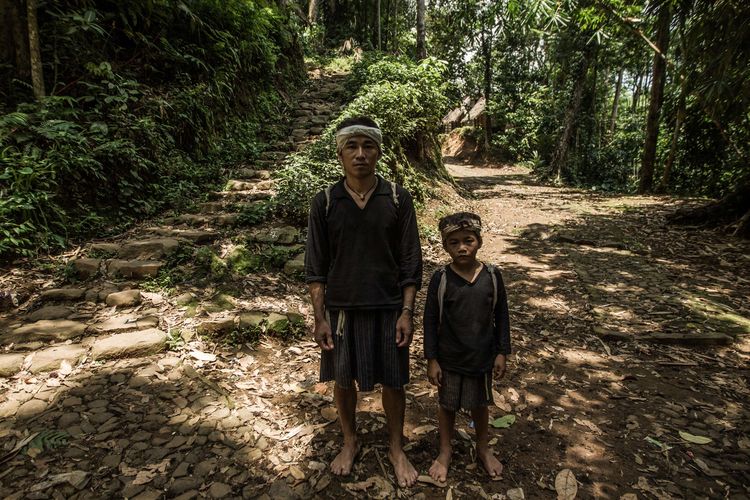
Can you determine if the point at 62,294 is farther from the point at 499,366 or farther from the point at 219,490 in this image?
the point at 499,366

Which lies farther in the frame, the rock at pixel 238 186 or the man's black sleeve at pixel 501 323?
the rock at pixel 238 186

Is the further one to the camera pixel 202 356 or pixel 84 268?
Answer: pixel 84 268

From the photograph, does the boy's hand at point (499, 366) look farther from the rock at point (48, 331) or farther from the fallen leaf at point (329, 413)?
the rock at point (48, 331)

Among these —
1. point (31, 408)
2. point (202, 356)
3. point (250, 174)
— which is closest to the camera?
point (31, 408)

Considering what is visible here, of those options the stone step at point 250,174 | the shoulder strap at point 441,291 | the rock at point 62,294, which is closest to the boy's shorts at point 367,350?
the shoulder strap at point 441,291

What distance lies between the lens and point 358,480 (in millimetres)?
2426

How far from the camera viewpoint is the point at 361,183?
7.41 feet

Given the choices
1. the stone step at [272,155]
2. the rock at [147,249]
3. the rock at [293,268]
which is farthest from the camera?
the stone step at [272,155]

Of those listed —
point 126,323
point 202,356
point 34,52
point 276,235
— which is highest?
point 34,52

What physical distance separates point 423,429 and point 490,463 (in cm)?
58

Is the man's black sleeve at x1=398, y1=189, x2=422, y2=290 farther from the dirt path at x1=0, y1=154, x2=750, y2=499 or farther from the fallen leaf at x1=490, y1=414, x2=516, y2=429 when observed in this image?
the fallen leaf at x1=490, y1=414, x2=516, y2=429

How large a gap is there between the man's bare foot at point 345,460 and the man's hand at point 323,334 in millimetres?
776

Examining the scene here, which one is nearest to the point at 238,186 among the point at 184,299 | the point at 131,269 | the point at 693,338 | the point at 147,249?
the point at 147,249

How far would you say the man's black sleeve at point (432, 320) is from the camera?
2.35 meters
